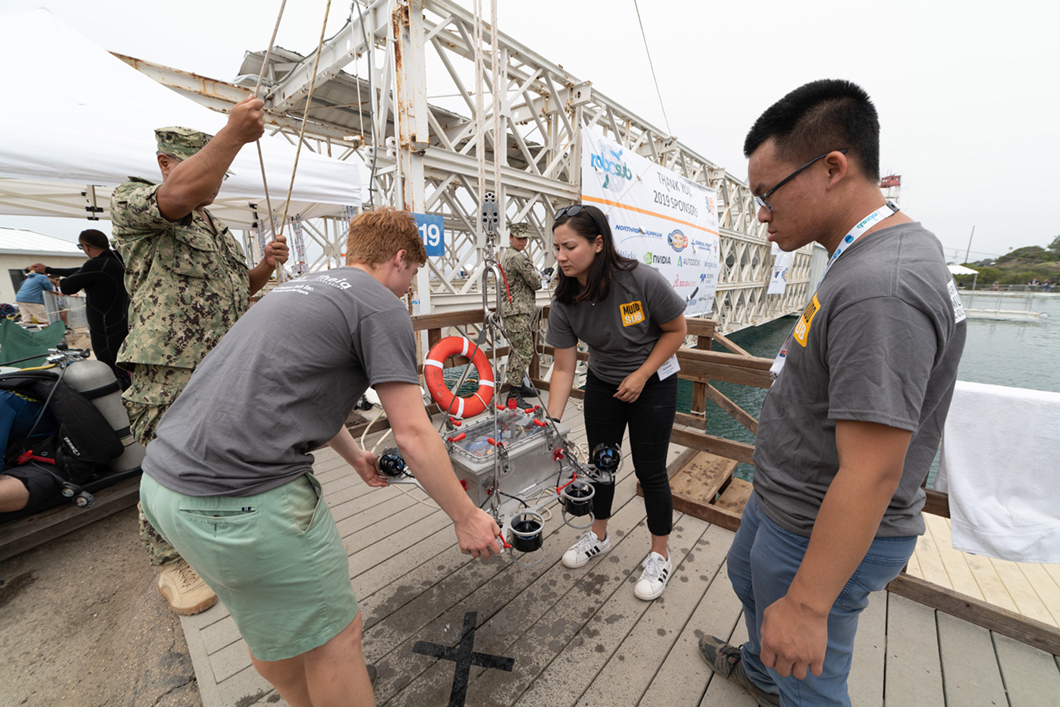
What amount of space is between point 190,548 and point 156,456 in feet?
0.85

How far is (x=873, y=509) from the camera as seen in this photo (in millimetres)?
737

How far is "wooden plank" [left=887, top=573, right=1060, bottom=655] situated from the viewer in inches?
63.3

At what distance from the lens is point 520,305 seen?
4895 millimetres

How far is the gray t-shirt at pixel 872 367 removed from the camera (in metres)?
0.70

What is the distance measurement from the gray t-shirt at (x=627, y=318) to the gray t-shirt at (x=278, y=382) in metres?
1.07

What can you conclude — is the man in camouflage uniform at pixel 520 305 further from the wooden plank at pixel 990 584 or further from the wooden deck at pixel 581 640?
the wooden plank at pixel 990 584

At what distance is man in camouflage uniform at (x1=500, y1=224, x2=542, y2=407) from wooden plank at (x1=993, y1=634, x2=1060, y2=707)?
373 centimetres

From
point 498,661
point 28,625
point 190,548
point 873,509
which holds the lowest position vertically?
point 28,625

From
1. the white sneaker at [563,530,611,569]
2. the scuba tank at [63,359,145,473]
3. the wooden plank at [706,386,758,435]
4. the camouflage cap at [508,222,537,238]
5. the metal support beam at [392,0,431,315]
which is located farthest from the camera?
the camouflage cap at [508,222,537,238]

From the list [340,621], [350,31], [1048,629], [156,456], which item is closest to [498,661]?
[340,621]

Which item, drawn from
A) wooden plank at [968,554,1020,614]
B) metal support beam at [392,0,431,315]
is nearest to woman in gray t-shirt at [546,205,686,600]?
wooden plank at [968,554,1020,614]

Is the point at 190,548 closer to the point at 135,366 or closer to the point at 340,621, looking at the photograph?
the point at 340,621

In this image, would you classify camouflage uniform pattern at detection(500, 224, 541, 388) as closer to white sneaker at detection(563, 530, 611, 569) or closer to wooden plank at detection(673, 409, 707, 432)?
wooden plank at detection(673, 409, 707, 432)

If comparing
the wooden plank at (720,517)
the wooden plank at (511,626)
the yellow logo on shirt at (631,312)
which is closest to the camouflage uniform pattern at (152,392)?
the wooden plank at (511,626)
